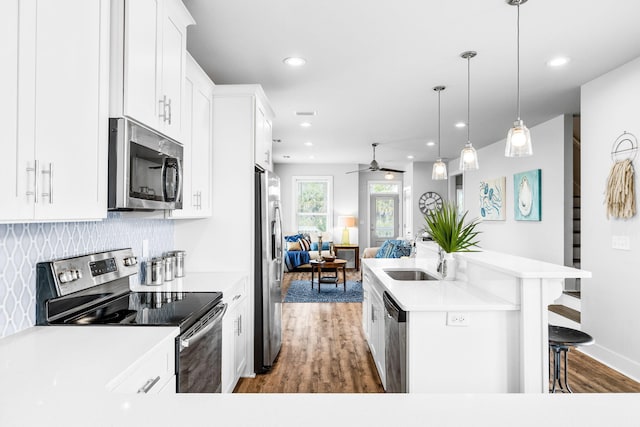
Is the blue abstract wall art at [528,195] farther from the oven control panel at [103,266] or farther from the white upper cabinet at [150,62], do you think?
the oven control panel at [103,266]

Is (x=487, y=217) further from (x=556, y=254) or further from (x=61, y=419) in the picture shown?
(x=61, y=419)

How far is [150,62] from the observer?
1853mm

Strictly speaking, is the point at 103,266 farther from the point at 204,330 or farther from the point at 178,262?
the point at 178,262

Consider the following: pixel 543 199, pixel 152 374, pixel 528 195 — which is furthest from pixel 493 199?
pixel 152 374

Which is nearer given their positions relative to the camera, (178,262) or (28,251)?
(28,251)

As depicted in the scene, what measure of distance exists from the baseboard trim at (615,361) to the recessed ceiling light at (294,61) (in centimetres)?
358

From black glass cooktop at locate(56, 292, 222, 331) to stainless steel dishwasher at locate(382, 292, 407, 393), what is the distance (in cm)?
101

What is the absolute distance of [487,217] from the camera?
719 cm

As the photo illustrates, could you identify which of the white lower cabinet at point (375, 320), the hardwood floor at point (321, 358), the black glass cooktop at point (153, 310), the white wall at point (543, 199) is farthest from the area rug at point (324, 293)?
the black glass cooktop at point (153, 310)

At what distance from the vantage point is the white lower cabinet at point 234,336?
Result: 2.56 meters

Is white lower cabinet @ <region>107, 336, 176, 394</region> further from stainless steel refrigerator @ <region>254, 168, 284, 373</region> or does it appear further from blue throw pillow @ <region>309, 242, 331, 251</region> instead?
blue throw pillow @ <region>309, 242, 331, 251</region>

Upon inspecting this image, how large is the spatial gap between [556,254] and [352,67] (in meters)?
3.68

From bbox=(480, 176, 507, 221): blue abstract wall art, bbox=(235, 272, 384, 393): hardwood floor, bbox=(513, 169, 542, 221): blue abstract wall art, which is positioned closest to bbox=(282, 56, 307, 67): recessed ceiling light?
bbox=(235, 272, 384, 393): hardwood floor

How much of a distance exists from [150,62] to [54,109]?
0.66m
